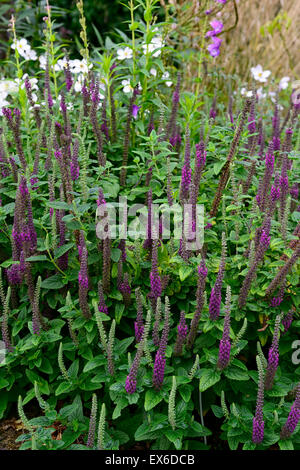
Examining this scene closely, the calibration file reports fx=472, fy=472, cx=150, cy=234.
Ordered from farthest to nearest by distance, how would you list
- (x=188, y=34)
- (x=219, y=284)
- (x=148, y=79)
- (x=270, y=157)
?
1. (x=188, y=34)
2. (x=148, y=79)
3. (x=270, y=157)
4. (x=219, y=284)

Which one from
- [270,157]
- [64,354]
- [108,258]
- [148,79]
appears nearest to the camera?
[108,258]

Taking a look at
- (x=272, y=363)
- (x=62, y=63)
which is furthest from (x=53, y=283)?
(x=62, y=63)

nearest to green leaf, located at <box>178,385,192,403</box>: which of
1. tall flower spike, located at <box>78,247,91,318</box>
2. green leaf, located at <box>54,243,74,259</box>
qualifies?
tall flower spike, located at <box>78,247,91,318</box>

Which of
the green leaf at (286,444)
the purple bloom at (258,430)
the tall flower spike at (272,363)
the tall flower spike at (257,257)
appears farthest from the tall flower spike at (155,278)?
the green leaf at (286,444)

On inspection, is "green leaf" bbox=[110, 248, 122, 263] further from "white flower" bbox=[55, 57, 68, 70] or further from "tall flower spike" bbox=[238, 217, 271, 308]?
"white flower" bbox=[55, 57, 68, 70]

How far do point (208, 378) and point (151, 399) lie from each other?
0.76 feet

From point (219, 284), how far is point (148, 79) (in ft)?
5.97

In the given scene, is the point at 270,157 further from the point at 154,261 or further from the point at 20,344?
the point at 20,344

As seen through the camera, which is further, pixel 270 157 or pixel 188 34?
pixel 188 34

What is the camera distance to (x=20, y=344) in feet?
6.40
